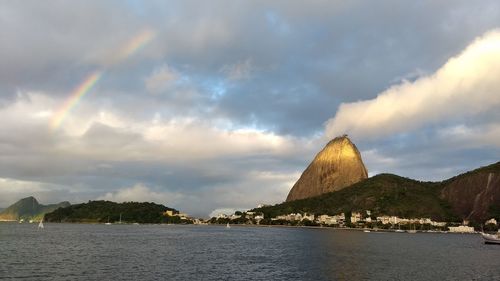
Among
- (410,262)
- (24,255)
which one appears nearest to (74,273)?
(24,255)

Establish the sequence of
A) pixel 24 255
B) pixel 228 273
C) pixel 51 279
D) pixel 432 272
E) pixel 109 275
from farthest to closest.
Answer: pixel 24 255
pixel 432 272
pixel 228 273
pixel 109 275
pixel 51 279

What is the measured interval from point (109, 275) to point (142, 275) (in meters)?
5.43

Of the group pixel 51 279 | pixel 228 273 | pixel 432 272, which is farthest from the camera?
pixel 432 272

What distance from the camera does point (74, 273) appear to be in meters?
81.8

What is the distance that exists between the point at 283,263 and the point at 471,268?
4150cm

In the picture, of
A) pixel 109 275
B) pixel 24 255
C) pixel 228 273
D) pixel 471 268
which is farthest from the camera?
pixel 24 255

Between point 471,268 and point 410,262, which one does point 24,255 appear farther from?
point 471,268

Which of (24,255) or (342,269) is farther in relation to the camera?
(24,255)

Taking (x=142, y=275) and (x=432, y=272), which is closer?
(x=142, y=275)

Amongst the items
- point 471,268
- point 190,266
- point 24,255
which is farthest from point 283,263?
point 24,255

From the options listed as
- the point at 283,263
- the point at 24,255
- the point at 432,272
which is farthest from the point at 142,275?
the point at 432,272

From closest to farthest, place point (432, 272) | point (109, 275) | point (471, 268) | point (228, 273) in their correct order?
point (109, 275) < point (228, 273) < point (432, 272) < point (471, 268)

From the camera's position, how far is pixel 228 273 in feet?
286

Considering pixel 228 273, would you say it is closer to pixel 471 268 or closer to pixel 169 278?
pixel 169 278
